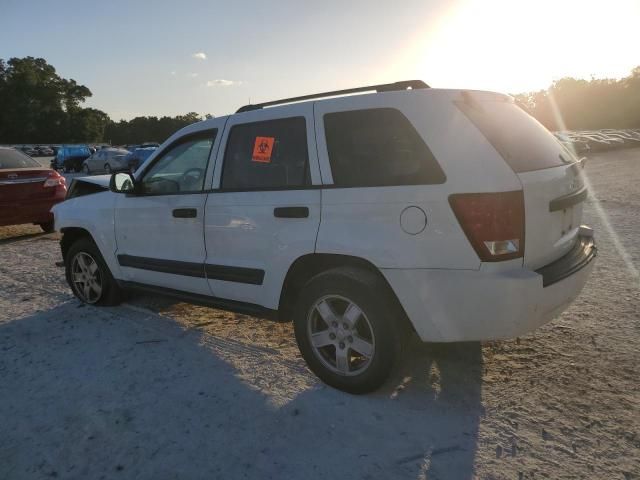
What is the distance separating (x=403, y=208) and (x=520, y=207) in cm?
61

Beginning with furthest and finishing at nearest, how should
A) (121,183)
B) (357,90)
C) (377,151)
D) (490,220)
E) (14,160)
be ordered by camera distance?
(14,160) → (121,183) → (357,90) → (377,151) → (490,220)

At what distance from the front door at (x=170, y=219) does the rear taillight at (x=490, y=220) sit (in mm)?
1984

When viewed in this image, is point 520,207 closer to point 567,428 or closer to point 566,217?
point 566,217

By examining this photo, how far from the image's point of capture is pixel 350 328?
291 centimetres

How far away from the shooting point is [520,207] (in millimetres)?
2461

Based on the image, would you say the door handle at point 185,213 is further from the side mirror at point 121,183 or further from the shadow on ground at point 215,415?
the shadow on ground at point 215,415

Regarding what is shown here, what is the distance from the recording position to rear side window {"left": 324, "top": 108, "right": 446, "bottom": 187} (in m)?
2.61

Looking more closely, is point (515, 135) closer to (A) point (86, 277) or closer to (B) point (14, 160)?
(A) point (86, 277)

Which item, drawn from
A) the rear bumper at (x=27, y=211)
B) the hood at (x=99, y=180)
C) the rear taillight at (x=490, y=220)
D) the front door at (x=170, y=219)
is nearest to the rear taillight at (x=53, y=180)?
the rear bumper at (x=27, y=211)

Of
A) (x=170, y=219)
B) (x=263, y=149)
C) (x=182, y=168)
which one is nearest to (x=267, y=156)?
(x=263, y=149)

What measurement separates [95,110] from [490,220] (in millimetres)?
111441

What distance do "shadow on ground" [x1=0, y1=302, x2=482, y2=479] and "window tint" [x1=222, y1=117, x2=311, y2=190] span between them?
1320 mm

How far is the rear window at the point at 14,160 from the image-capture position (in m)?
8.18

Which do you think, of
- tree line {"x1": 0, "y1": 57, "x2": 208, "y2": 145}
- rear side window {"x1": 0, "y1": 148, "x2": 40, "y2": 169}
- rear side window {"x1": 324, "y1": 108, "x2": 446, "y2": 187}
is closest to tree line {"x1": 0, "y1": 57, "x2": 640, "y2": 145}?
tree line {"x1": 0, "y1": 57, "x2": 208, "y2": 145}
